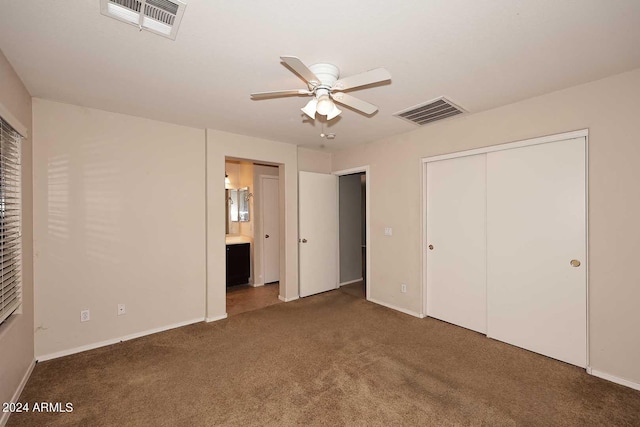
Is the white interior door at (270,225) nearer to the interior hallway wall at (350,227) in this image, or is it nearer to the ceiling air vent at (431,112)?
the interior hallway wall at (350,227)

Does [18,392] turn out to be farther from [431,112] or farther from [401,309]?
[431,112]

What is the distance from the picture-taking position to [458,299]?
11.0 ft

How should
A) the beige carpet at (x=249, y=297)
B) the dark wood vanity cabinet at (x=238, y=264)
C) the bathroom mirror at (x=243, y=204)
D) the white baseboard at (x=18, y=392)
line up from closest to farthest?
the white baseboard at (x=18, y=392) → the beige carpet at (x=249, y=297) → the dark wood vanity cabinet at (x=238, y=264) → the bathroom mirror at (x=243, y=204)

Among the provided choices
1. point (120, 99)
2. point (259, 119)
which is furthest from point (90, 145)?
point (259, 119)

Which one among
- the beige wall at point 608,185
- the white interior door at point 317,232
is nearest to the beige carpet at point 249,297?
the white interior door at point 317,232

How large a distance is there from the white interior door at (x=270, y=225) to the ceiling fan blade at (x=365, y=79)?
11.0ft

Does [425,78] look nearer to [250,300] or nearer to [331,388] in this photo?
[331,388]

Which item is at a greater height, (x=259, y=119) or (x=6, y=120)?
(x=259, y=119)

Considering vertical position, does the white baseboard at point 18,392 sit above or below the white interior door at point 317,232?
below

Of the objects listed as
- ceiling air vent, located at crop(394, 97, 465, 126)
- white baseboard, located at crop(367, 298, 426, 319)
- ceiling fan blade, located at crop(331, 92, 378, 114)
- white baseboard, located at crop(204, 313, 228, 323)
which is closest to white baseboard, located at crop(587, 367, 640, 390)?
white baseboard, located at crop(367, 298, 426, 319)

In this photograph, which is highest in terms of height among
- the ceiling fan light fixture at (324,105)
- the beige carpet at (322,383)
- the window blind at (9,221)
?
the ceiling fan light fixture at (324,105)

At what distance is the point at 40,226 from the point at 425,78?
3.65 metres

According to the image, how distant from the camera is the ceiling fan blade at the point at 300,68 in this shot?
4.93 ft

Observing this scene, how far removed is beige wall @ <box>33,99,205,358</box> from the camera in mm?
2656
